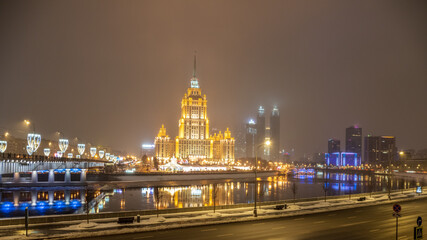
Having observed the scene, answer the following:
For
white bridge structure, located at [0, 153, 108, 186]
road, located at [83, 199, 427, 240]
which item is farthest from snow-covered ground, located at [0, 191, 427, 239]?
white bridge structure, located at [0, 153, 108, 186]

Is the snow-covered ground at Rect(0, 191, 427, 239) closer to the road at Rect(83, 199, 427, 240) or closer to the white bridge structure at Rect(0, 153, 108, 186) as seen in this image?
the road at Rect(83, 199, 427, 240)

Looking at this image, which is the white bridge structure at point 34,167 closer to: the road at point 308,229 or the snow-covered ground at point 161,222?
the snow-covered ground at point 161,222

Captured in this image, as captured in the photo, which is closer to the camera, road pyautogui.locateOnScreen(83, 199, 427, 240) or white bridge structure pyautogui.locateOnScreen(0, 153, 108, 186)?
road pyautogui.locateOnScreen(83, 199, 427, 240)

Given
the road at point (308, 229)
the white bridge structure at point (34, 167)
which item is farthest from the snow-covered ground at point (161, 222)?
the white bridge structure at point (34, 167)

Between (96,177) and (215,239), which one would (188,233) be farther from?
(96,177)

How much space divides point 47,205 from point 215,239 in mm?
51167

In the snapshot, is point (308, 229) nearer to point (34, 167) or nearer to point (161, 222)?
point (161, 222)

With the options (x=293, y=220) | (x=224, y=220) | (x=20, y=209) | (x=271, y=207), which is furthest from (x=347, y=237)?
(x=20, y=209)

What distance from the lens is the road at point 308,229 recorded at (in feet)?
100

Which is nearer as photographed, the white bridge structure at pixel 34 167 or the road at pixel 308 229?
the road at pixel 308 229

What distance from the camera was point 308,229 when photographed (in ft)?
111

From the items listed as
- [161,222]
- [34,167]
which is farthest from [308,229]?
[34,167]

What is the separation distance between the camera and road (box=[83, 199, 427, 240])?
100 feet

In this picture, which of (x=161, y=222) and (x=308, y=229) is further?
(x=161, y=222)
